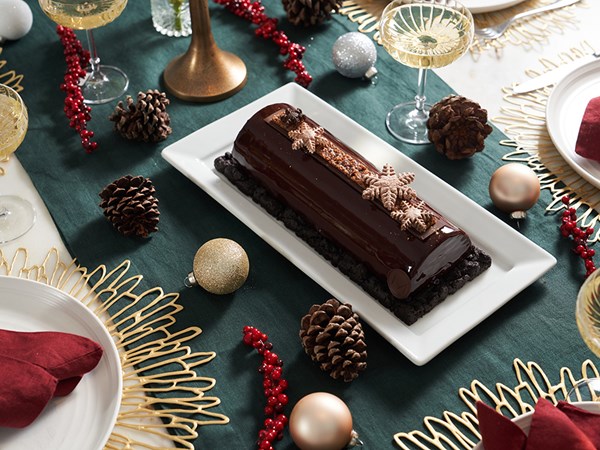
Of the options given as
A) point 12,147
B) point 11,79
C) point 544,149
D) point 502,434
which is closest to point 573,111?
point 544,149

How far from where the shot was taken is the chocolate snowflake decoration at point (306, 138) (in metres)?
1.43

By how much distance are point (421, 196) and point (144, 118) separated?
0.57 metres

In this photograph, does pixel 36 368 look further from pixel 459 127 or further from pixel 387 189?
pixel 459 127

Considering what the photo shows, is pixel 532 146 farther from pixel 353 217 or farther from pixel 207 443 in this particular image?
pixel 207 443

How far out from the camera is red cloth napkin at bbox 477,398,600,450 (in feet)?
3.21

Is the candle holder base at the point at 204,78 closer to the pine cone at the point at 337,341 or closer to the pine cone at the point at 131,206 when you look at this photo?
the pine cone at the point at 131,206

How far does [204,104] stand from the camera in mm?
1766

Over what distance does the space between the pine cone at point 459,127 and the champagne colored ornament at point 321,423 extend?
0.64 m

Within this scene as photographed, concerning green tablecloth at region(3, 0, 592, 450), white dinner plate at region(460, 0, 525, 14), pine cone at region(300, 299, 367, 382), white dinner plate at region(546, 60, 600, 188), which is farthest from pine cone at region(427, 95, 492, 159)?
pine cone at region(300, 299, 367, 382)

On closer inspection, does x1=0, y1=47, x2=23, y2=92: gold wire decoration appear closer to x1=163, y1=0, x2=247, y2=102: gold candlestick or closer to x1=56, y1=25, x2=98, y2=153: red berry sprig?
x1=56, y1=25, x2=98, y2=153: red berry sprig

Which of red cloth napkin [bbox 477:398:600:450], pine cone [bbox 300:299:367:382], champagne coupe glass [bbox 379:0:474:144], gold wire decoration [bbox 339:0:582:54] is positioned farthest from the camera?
gold wire decoration [bbox 339:0:582:54]

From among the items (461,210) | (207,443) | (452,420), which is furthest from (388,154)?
(207,443)

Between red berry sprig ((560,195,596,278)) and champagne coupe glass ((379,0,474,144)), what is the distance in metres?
0.33

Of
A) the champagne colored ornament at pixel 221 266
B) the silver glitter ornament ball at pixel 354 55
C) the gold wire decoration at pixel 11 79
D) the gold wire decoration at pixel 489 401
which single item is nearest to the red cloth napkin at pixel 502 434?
the gold wire decoration at pixel 489 401
